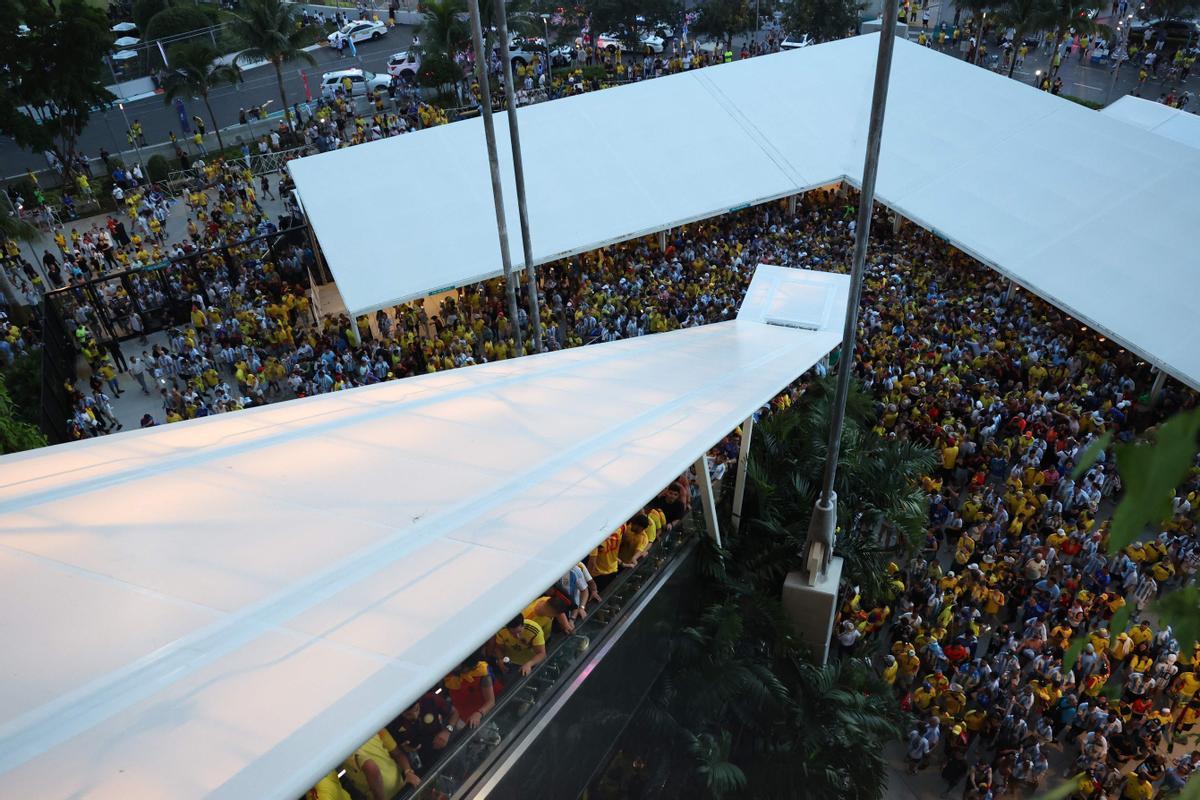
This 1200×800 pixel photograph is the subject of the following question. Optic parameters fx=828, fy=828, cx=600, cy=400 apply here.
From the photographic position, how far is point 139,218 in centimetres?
2770

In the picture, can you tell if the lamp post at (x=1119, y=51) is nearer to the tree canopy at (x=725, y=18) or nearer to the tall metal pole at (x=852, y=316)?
the tree canopy at (x=725, y=18)

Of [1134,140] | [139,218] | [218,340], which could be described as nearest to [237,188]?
[139,218]

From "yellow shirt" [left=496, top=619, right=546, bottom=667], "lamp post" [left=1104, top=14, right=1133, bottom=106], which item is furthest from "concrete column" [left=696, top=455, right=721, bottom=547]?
"lamp post" [left=1104, top=14, right=1133, bottom=106]

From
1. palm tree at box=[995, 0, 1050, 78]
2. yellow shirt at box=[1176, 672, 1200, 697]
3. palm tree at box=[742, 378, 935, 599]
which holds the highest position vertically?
palm tree at box=[995, 0, 1050, 78]

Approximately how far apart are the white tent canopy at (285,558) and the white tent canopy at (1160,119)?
884 inches

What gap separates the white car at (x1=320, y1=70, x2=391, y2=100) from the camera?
38688 mm

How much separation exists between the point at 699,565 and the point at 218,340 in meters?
14.6

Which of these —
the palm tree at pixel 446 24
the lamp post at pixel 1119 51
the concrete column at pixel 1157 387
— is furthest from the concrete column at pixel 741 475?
the lamp post at pixel 1119 51

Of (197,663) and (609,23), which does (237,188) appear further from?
(197,663)

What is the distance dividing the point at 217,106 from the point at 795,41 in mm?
28680

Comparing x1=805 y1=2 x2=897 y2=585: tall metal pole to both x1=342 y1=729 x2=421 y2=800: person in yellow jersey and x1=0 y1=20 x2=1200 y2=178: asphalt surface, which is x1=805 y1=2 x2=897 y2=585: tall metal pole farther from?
x1=0 y1=20 x2=1200 y2=178: asphalt surface

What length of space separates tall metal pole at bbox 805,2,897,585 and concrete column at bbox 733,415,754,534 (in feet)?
3.71

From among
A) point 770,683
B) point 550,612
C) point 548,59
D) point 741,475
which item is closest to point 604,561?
point 550,612

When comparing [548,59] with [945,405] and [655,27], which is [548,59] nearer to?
[655,27]
